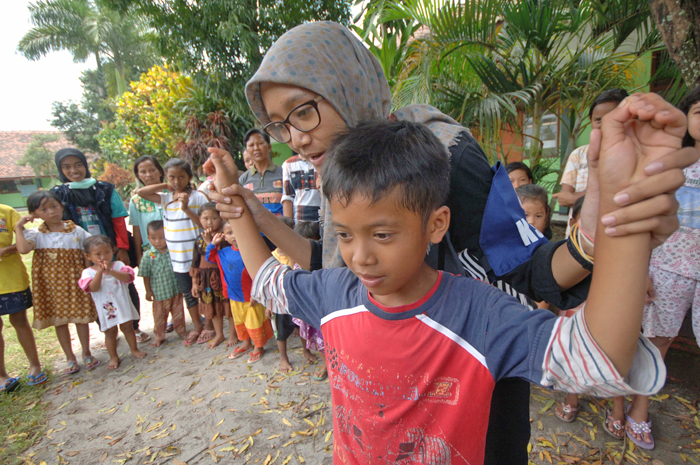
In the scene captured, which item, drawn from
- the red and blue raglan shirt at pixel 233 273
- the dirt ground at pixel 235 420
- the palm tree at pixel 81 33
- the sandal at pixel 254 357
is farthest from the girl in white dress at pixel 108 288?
the palm tree at pixel 81 33

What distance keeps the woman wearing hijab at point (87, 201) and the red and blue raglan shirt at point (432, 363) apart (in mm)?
4417

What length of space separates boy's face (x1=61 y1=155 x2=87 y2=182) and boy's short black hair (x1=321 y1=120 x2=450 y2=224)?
4698 millimetres

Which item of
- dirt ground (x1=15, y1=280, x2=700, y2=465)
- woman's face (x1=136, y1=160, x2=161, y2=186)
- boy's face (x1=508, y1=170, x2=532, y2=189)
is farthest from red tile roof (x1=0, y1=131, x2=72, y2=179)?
boy's face (x1=508, y1=170, x2=532, y2=189)

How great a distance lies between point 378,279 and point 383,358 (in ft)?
0.90

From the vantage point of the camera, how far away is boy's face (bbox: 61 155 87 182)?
4.29 m

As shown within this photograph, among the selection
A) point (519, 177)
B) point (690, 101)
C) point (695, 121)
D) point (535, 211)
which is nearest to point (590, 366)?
point (695, 121)

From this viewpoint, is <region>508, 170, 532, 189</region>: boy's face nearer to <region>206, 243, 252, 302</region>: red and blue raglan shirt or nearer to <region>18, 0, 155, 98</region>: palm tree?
<region>206, 243, 252, 302</region>: red and blue raglan shirt

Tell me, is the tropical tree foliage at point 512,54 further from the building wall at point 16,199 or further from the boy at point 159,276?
the building wall at point 16,199

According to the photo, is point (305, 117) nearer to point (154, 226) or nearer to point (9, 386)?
point (154, 226)

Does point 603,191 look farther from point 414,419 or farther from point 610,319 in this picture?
point 414,419

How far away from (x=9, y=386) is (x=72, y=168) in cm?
250

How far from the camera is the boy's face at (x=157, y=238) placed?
4.66 meters

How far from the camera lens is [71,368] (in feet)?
13.2

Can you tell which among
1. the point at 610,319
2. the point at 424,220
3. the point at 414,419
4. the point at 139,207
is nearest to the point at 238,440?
the point at 414,419
